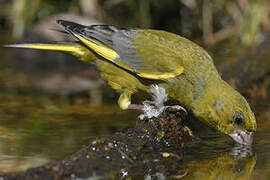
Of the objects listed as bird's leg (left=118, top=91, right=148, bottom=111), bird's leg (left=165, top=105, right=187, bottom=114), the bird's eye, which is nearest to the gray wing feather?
bird's leg (left=118, top=91, right=148, bottom=111)

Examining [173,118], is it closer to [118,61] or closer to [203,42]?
[118,61]

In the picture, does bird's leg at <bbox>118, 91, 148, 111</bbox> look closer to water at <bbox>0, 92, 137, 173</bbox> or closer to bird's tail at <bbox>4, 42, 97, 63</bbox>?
water at <bbox>0, 92, 137, 173</bbox>

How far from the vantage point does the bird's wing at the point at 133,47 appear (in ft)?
14.8

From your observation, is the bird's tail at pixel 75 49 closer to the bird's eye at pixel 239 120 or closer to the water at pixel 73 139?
the water at pixel 73 139

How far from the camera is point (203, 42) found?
9242mm

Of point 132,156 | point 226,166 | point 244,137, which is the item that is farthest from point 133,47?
point 226,166

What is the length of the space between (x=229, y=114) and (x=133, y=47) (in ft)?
4.03

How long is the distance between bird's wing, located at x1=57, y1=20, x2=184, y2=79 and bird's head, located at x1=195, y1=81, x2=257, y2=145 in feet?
1.52

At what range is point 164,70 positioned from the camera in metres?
4.42

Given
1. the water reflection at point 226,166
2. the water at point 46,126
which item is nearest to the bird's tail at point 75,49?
the water at point 46,126

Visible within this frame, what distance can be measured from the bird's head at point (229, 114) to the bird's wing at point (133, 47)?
46 cm

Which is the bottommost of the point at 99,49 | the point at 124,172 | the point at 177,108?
the point at 124,172

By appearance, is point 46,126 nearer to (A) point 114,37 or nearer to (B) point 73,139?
(B) point 73,139

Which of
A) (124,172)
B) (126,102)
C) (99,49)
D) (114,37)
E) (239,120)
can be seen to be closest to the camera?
(124,172)
